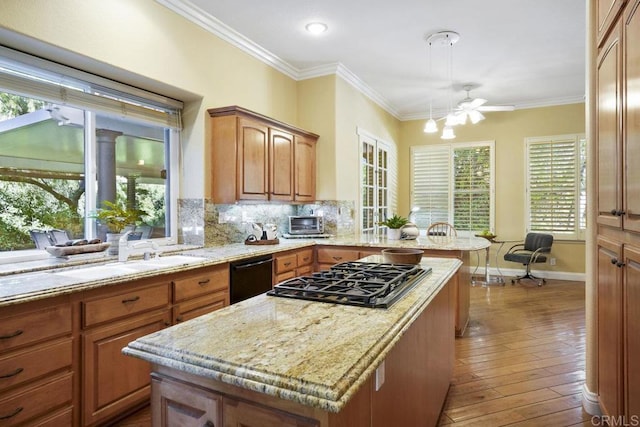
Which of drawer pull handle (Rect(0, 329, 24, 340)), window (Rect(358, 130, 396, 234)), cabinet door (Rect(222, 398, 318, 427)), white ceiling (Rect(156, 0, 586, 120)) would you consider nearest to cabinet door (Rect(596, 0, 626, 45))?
white ceiling (Rect(156, 0, 586, 120))

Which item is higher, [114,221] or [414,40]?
[414,40]

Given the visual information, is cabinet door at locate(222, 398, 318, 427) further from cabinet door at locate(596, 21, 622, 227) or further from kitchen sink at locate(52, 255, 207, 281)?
cabinet door at locate(596, 21, 622, 227)

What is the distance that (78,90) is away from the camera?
265cm

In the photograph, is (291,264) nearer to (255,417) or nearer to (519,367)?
(519,367)

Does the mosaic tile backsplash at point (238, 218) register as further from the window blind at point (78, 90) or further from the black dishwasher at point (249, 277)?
the window blind at point (78, 90)

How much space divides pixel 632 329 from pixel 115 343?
8.30 ft

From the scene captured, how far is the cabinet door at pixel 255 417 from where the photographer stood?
2.94ft

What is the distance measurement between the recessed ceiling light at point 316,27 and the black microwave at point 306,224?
202 cm

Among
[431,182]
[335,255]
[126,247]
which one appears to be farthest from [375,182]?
[126,247]

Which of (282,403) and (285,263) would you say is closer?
(282,403)

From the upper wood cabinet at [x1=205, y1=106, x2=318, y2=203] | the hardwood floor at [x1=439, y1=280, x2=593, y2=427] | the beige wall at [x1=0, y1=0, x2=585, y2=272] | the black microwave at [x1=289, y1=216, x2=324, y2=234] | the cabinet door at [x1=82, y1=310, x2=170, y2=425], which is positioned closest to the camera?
the cabinet door at [x1=82, y1=310, x2=170, y2=425]

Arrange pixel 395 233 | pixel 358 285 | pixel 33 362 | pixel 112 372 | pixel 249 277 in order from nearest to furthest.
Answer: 1. pixel 358 285
2. pixel 33 362
3. pixel 112 372
4. pixel 249 277
5. pixel 395 233

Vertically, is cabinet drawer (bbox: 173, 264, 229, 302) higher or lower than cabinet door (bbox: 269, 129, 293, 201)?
lower

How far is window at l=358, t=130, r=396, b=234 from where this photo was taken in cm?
541
